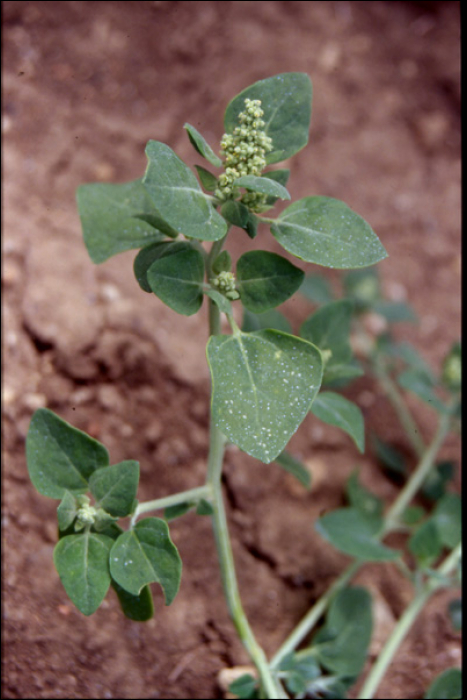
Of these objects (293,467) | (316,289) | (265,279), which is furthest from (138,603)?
(316,289)

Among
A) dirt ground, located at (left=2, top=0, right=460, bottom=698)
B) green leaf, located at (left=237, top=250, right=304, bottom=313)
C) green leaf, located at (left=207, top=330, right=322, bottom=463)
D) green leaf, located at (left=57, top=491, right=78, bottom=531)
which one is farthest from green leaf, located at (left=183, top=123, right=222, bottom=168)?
dirt ground, located at (left=2, top=0, right=460, bottom=698)

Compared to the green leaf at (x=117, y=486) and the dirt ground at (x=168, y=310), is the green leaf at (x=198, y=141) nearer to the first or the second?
the green leaf at (x=117, y=486)

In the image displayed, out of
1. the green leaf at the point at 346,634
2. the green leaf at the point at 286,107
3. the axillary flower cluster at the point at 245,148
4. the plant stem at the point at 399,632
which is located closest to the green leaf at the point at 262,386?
the axillary flower cluster at the point at 245,148

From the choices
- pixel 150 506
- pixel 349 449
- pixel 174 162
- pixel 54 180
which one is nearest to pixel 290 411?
pixel 150 506

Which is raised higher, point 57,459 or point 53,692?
point 57,459

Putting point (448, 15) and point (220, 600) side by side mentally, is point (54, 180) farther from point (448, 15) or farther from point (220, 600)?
point (448, 15)
